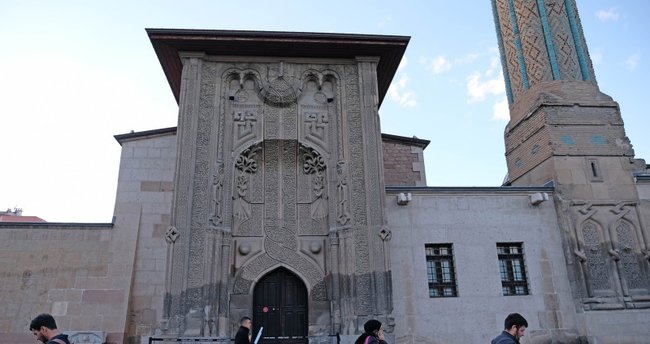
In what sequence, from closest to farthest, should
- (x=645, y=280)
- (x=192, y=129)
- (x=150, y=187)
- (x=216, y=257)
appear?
1. (x=216, y=257)
2. (x=192, y=129)
3. (x=645, y=280)
4. (x=150, y=187)

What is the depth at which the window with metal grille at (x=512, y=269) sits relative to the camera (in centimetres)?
1185

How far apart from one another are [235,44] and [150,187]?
15.5 ft

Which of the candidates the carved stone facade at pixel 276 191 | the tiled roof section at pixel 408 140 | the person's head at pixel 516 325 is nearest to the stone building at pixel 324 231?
the carved stone facade at pixel 276 191

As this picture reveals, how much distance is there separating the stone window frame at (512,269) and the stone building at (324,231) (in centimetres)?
4

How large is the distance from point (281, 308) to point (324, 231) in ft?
6.33

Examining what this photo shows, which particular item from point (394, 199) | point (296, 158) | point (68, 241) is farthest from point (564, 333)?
point (68, 241)

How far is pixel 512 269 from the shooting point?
12.0 meters

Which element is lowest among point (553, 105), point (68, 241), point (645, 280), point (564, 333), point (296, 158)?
point (564, 333)

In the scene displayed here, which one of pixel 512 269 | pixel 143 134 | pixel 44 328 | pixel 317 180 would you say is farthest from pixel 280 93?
pixel 44 328

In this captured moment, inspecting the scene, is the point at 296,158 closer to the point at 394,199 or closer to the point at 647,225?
the point at 394,199

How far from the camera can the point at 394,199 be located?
12195mm

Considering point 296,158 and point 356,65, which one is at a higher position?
point 356,65

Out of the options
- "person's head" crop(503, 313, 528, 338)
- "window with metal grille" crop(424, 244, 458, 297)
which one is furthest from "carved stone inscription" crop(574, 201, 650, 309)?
"person's head" crop(503, 313, 528, 338)

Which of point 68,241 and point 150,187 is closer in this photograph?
point 68,241
